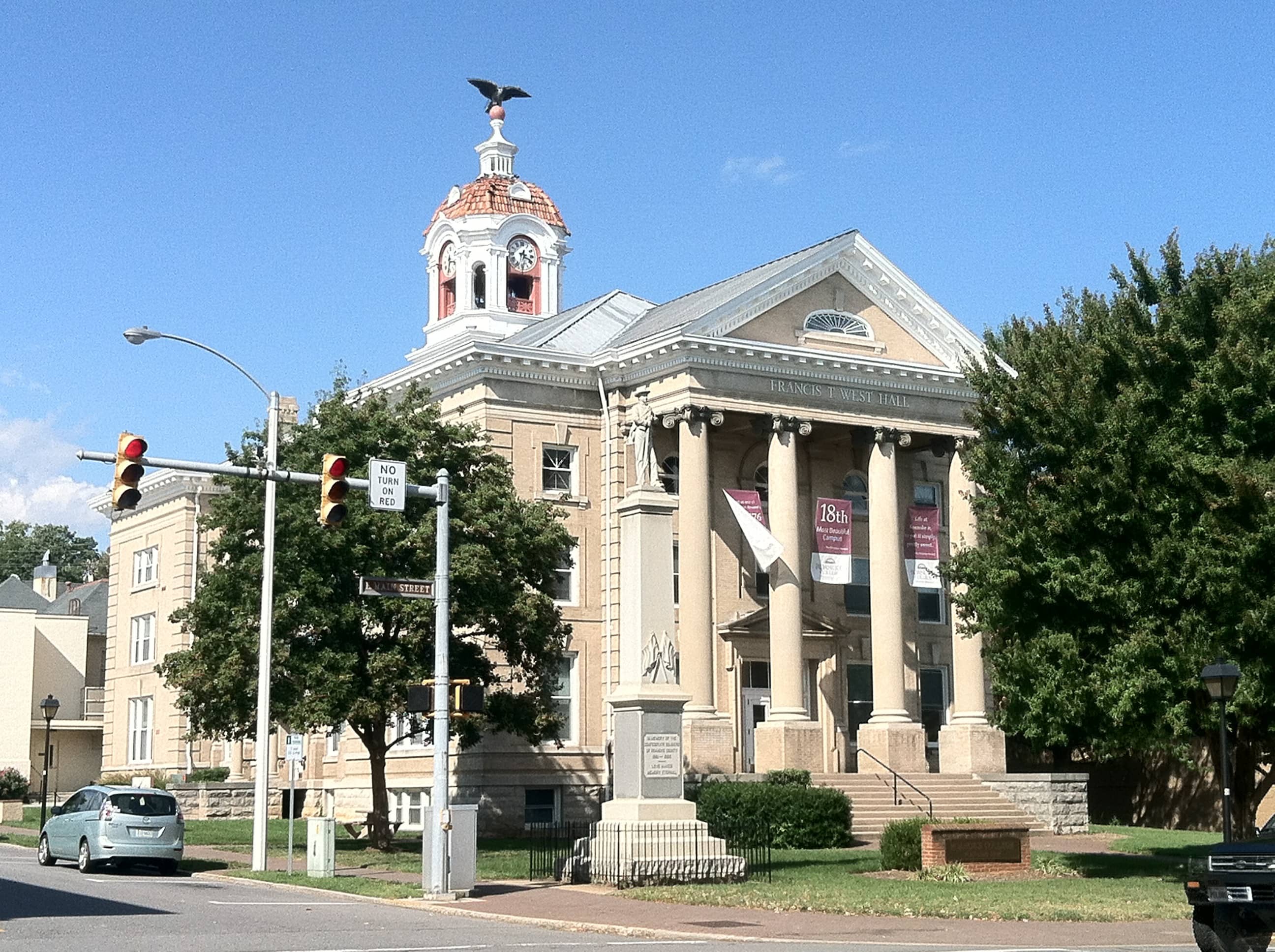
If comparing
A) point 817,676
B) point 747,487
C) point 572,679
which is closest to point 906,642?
point 817,676

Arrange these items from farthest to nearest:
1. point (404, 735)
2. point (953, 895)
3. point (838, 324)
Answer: point (838, 324)
point (404, 735)
point (953, 895)

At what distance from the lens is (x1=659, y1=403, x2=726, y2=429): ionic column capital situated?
4191 centimetres

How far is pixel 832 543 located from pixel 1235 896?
26782 mm

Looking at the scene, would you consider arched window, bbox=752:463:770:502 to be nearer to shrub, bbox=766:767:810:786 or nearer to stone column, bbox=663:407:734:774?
stone column, bbox=663:407:734:774

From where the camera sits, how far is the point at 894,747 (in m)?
42.6

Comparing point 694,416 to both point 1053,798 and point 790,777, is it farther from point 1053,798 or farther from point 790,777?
point 1053,798

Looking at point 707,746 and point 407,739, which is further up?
point 407,739

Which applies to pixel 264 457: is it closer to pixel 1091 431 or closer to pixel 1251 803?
pixel 1091 431

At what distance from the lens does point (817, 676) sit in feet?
150

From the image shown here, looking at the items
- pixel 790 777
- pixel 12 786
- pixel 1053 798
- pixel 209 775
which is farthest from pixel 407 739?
pixel 12 786

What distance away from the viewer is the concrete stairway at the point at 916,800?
39.9 m

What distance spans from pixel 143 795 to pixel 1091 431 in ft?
56.8

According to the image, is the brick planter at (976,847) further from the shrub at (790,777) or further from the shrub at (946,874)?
the shrub at (790,777)

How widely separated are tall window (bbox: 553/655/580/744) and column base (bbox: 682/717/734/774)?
12.0ft
